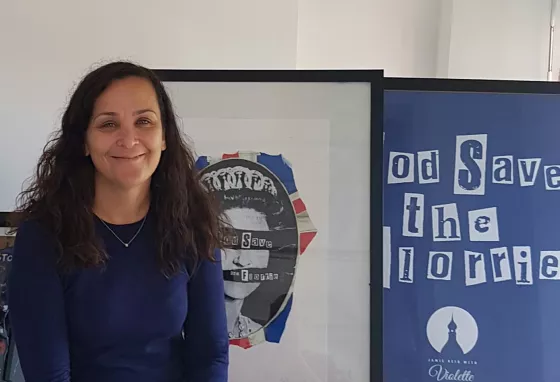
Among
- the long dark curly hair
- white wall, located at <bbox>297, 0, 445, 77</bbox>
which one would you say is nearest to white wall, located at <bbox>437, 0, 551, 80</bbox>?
white wall, located at <bbox>297, 0, 445, 77</bbox>

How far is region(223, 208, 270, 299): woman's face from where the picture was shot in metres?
1.38

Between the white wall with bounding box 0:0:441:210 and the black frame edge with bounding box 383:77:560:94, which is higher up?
the white wall with bounding box 0:0:441:210

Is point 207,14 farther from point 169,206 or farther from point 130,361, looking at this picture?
point 130,361

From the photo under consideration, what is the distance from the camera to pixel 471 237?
1.44 metres

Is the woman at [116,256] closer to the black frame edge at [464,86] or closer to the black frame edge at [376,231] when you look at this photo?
the black frame edge at [376,231]

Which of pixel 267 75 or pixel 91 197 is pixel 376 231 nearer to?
pixel 267 75

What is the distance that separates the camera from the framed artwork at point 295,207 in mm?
1335

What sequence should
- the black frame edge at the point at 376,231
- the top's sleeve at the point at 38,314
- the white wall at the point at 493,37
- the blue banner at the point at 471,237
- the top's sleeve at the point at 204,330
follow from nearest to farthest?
the top's sleeve at the point at 38,314
the top's sleeve at the point at 204,330
the black frame edge at the point at 376,231
the blue banner at the point at 471,237
the white wall at the point at 493,37

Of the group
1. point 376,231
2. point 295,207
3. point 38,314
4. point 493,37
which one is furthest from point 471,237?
point 38,314

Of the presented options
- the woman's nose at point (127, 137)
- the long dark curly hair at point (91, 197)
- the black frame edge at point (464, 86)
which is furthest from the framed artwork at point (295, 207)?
the woman's nose at point (127, 137)

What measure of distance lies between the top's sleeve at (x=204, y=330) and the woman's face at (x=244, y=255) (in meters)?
0.24

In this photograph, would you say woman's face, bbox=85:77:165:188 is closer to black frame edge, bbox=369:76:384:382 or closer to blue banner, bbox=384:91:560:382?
black frame edge, bbox=369:76:384:382

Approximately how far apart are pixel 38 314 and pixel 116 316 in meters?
0.13

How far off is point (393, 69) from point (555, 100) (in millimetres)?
536
